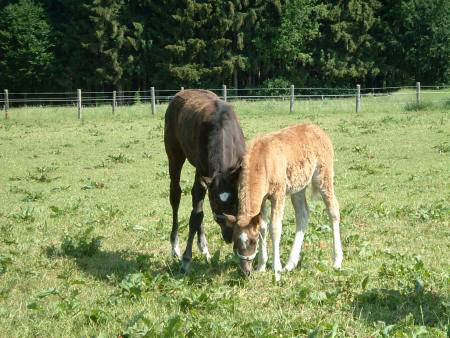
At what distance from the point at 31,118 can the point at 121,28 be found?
2058 centimetres

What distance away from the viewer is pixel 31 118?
974 inches

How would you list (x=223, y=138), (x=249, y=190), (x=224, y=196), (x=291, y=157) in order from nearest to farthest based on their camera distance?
(x=249, y=190) → (x=224, y=196) → (x=291, y=157) → (x=223, y=138)

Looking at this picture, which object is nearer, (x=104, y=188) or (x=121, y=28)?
(x=104, y=188)

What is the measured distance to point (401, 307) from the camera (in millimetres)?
4539

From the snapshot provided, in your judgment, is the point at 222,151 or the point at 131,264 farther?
the point at 131,264

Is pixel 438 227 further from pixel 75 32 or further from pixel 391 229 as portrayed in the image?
pixel 75 32

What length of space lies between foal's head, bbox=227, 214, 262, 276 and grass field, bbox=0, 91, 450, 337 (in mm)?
191

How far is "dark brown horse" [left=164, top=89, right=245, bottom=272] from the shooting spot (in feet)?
18.3

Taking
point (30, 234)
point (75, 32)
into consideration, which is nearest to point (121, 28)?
point (75, 32)

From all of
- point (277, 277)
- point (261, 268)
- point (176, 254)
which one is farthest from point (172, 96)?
point (277, 277)

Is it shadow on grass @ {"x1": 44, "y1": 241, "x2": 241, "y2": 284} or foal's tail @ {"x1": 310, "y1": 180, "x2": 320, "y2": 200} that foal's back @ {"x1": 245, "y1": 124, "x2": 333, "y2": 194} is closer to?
foal's tail @ {"x1": 310, "y1": 180, "x2": 320, "y2": 200}

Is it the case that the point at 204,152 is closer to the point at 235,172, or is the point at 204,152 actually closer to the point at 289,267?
the point at 235,172

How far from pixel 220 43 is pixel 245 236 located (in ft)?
134

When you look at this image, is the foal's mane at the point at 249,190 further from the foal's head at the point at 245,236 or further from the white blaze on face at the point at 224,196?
the white blaze on face at the point at 224,196
